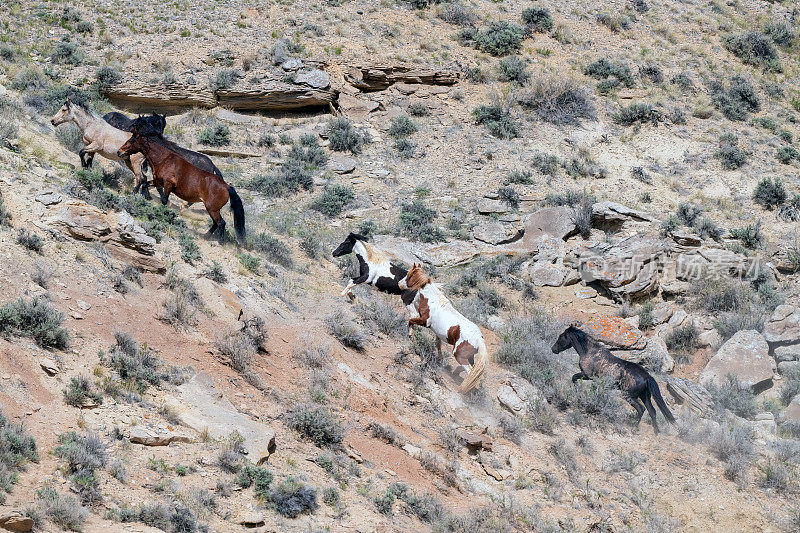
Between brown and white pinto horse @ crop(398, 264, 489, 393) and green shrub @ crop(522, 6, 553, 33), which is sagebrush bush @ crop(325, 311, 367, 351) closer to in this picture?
brown and white pinto horse @ crop(398, 264, 489, 393)

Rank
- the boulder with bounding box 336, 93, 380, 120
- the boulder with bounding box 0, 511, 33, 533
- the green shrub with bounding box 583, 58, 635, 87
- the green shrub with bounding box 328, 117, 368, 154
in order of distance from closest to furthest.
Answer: the boulder with bounding box 0, 511, 33, 533 → the green shrub with bounding box 328, 117, 368, 154 → the boulder with bounding box 336, 93, 380, 120 → the green shrub with bounding box 583, 58, 635, 87

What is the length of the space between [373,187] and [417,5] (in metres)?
13.2

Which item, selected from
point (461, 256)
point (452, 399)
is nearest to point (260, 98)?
point (461, 256)

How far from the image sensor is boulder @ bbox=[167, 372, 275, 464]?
9.06 metres

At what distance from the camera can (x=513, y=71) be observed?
3025 cm

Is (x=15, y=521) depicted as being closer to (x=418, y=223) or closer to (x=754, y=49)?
(x=418, y=223)

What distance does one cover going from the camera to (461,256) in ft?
69.8

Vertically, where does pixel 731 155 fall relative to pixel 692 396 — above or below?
above

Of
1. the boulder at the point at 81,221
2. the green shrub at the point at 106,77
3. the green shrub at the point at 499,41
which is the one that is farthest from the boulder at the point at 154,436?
the green shrub at the point at 499,41

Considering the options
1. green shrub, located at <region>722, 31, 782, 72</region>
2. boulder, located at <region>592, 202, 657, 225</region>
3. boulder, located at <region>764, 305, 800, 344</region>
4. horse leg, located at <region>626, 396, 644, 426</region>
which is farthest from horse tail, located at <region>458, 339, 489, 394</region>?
green shrub, located at <region>722, 31, 782, 72</region>

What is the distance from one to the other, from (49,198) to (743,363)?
49.2 feet

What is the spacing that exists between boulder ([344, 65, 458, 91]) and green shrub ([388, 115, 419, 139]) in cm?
269

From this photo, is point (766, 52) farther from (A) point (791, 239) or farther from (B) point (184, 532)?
(B) point (184, 532)

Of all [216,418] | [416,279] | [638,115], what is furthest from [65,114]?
[638,115]
